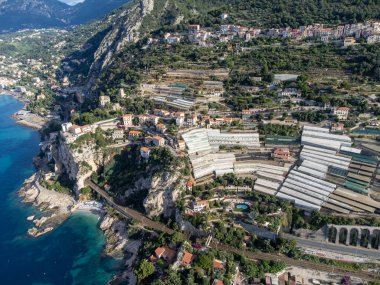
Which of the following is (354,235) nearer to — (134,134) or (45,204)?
(134,134)

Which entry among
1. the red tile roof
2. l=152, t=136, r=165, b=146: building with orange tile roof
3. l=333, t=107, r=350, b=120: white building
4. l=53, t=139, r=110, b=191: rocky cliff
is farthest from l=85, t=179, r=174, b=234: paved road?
l=333, t=107, r=350, b=120: white building

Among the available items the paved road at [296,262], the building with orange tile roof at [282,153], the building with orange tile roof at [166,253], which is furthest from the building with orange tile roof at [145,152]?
the building with orange tile roof at [282,153]

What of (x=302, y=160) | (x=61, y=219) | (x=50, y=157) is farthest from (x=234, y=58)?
(x=61, y=219)

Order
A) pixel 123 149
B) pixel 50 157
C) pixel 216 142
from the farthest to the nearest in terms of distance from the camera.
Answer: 1. pixel 50 157
2. pixel 123 149
3. pixel 216 142

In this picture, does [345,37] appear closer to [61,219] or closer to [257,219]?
[257,219]

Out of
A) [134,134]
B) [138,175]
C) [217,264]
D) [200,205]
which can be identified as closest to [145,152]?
[138,175]

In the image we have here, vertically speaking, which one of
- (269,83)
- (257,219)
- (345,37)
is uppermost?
(345,37)
